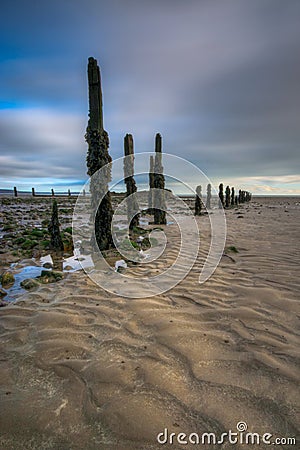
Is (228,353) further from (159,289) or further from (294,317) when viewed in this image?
(159,289)

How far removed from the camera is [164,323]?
3.31m

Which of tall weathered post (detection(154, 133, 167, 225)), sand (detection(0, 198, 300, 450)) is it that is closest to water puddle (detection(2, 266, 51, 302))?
sand (detection(0, 198, 300, 450))

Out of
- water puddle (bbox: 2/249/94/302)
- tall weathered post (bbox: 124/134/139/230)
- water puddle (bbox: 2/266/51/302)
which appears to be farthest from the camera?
tall weathered post (bbox: 124/134/139/230)

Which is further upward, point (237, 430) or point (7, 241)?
point (7, 241)

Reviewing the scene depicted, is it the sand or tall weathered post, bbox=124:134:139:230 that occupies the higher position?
tall weathered post, bbox=124:134:139:230

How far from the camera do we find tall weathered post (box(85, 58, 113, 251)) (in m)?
7.38

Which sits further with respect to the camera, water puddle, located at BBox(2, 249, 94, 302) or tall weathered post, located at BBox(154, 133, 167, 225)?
tall weathered post, located at BBox(154, 133, 167, 225)

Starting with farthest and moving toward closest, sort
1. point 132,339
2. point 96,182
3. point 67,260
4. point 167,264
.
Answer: point 96,182 → point 67,260 → point 167,264 → point 132,339

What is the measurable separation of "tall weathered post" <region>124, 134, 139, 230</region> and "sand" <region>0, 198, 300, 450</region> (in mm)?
8369

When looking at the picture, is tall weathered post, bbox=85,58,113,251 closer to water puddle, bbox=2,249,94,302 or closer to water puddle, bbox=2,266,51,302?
water puddle, bbox=2,249,94,302

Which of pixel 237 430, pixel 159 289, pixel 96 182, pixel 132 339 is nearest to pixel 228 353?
pixel 237 430

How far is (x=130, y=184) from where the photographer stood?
43.5 feet

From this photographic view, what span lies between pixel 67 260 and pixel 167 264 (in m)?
2.79

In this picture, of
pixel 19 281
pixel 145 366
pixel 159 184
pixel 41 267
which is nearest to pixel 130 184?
pixel 159 184
